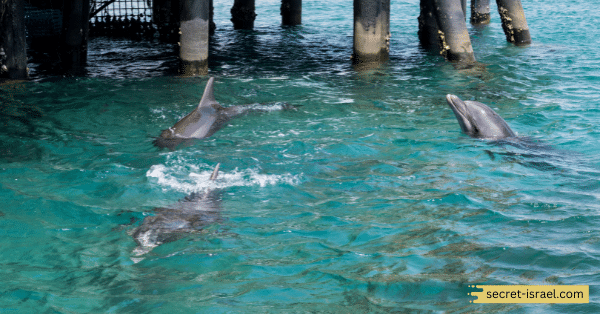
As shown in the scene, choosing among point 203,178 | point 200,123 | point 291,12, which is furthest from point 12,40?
point 291,12

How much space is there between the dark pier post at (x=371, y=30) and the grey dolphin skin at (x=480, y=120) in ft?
16.6

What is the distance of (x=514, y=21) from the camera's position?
1544 centimetres

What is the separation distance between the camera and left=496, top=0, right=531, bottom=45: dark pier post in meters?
15.1

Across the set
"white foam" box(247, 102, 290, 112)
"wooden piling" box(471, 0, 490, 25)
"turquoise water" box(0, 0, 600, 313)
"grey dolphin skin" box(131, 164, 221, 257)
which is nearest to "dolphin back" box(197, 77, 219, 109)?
"turquoise water" box(0, 0, 600, 313)

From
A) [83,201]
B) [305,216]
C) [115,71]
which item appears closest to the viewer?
[305,216]

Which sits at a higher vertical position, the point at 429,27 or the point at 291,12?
the point at 291,12

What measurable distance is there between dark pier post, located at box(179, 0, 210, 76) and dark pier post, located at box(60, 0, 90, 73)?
2717 millimetres

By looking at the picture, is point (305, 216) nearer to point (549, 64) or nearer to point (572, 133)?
point (572, 133)

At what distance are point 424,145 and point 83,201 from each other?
4377 mm

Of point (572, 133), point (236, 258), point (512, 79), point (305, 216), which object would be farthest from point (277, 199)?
point (512, 79)

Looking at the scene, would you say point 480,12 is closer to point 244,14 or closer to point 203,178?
point 244,14

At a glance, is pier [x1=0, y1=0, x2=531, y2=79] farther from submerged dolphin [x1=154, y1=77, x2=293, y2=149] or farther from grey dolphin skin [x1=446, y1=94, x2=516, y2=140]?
grey dolphin skin [x1=446, y1=94, x2=516, y2=140]

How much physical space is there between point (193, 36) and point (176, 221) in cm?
725

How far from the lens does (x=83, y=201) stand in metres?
5.88
